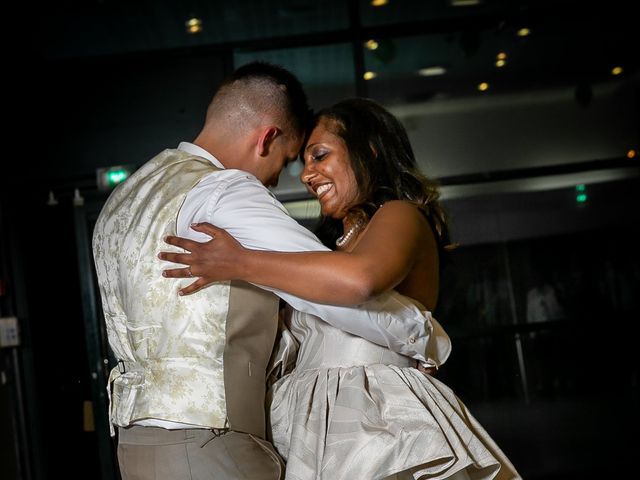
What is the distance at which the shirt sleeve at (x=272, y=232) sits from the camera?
1798 mm

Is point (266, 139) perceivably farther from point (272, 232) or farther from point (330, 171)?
point (272, 232)

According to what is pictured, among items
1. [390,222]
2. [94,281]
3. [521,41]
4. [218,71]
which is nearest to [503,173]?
[521,41]

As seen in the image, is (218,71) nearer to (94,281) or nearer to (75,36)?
(75,36)

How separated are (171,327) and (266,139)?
0.63m

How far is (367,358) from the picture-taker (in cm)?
204

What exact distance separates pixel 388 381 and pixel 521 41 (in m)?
3.07

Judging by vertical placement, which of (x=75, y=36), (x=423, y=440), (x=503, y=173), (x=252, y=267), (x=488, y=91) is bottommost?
(x=423, y=440)

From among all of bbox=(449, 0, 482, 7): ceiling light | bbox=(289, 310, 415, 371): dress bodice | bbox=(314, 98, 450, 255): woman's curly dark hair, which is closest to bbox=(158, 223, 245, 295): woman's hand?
bbox=(289, 310, 415, 371): dress bodice

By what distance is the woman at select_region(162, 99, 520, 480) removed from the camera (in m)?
1.76

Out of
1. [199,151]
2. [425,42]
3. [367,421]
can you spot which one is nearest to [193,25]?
[425,42]

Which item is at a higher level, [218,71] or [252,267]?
[218,71]

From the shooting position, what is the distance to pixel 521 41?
4.57 metres

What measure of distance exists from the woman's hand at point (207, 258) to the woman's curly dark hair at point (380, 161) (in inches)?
23.3

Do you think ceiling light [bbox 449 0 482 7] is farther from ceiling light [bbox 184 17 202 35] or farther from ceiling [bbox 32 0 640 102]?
ceiling light [bbox 184 17 202 35]
